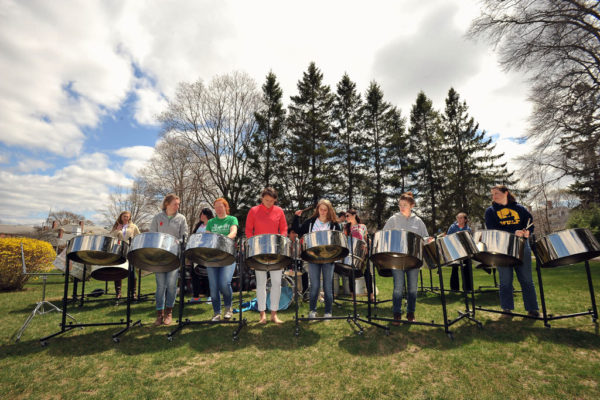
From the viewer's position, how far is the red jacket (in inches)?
126

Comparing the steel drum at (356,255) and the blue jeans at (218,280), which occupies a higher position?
the steel drum at (356,255)

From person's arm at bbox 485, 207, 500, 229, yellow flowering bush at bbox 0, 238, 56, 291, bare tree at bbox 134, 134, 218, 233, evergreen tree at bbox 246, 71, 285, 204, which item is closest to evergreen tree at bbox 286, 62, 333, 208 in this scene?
evergreen tree at bbox 246, 71, 285, 204

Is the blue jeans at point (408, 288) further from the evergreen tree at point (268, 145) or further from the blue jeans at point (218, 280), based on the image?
the evergreen tree at point (268, 145)

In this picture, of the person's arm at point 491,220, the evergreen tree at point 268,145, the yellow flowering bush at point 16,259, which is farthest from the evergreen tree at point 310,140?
the person's arm at point 491,220

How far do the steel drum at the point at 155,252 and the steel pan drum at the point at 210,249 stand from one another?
152 mm

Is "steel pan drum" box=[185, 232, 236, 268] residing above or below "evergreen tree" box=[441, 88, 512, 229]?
below

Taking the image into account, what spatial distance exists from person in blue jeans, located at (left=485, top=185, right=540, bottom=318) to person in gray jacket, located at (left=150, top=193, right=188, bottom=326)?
11.8 feet

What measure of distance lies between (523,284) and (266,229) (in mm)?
2892

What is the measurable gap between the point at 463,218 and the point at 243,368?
466cm

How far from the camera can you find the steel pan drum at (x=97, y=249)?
2.73 metres

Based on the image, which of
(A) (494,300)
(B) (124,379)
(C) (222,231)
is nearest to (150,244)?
(C) (222,231)

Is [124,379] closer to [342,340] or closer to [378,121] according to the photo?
[342,340]

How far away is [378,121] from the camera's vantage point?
58.5ft

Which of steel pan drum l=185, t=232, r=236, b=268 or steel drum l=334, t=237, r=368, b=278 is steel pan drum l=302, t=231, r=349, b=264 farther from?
steel pan drum l=185, t=232, r=236, b=268
